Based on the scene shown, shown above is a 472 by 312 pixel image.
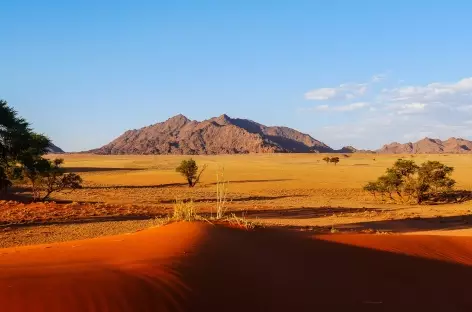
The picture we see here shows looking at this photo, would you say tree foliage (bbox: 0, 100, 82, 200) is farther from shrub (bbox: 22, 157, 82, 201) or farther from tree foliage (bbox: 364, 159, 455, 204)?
tree foliage (bbox: 364, 159, 455, 204)

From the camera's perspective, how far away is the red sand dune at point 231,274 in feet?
19.1

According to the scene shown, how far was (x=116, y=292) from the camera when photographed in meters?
5.86

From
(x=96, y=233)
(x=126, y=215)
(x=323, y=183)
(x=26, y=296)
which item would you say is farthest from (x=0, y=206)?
(x=323, y=183)

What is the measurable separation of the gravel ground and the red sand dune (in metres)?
7.84

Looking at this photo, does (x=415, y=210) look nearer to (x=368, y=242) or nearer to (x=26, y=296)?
(x=368, y=242)

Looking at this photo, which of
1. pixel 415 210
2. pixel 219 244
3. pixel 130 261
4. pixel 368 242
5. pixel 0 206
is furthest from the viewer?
pixel 415 210

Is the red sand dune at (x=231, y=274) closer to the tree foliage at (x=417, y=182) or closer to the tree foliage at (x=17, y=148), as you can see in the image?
the tree foliage at (x=17, y=148)

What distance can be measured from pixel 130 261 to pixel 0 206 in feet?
73.9

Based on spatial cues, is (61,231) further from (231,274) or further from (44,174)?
(231,274)

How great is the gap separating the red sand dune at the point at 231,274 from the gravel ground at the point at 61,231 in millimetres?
7842

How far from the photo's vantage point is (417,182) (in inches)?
1371

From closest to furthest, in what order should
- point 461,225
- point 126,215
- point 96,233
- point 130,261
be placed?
point 130,261
point 96,233
point 461,225
point 126,215

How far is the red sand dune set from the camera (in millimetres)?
5828

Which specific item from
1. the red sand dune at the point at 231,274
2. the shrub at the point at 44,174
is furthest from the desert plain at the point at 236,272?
the shrub at the point at 44,174
